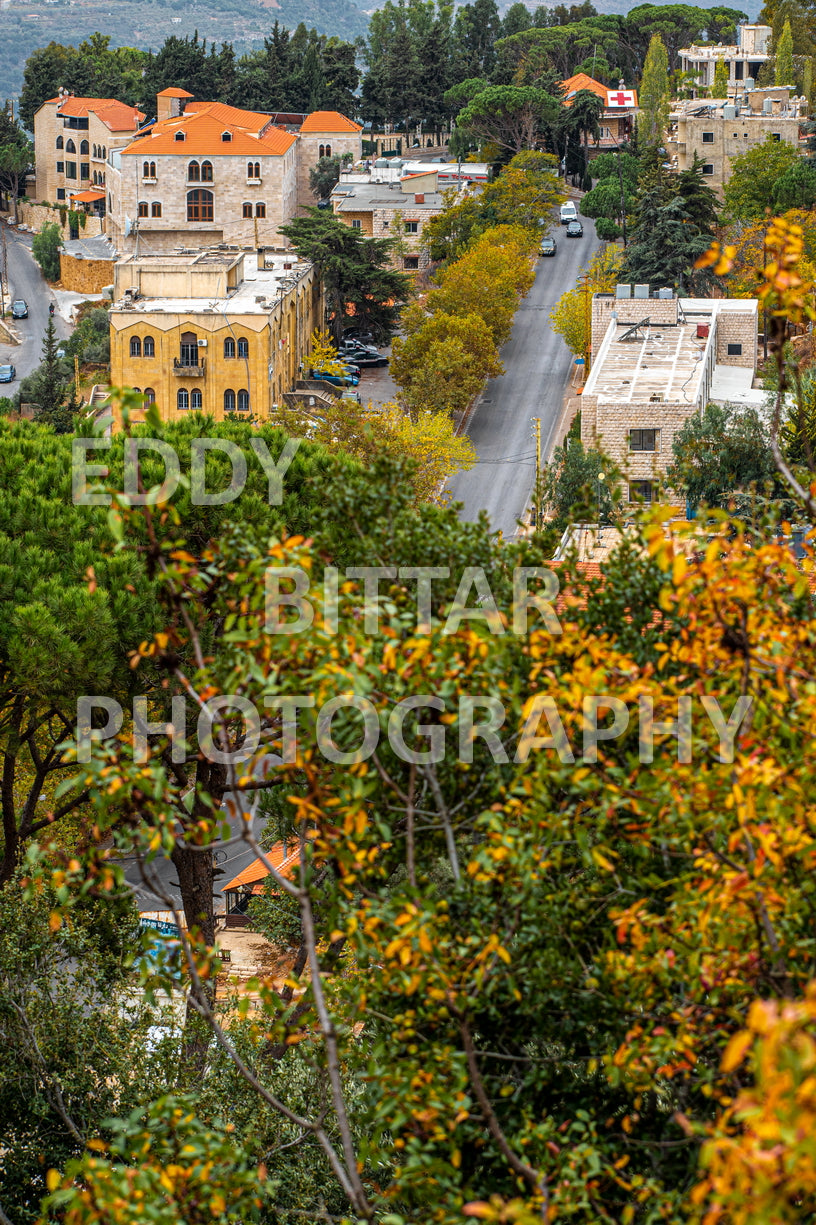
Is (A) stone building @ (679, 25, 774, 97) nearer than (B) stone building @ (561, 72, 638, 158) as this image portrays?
Yes

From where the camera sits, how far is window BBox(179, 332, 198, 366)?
57.2 metres

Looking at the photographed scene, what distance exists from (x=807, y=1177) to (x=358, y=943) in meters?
3.64

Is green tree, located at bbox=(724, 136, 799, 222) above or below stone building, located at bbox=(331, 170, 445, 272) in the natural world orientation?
above

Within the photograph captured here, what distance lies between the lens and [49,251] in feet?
286

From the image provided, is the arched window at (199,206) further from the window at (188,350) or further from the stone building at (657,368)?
the stone building at (657,368)

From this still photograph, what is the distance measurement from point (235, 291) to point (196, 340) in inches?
211

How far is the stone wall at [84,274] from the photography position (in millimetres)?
84125

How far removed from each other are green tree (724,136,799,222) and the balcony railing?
24.6 meters

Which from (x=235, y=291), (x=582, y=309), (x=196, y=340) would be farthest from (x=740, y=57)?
(x=196, y=340)

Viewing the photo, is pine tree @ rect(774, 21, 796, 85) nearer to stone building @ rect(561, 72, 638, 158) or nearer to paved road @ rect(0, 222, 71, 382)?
stone building @ rect(561, 72, 638, 158)

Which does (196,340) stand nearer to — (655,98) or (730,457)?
(730,457)

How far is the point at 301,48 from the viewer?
10619 centimetres

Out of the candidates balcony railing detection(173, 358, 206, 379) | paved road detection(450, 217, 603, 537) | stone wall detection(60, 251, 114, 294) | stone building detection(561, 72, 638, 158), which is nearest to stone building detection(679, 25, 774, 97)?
stone building detection(561, 72, 638, 158)

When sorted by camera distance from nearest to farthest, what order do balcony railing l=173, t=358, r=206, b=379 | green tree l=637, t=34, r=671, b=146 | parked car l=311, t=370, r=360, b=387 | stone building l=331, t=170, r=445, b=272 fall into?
balcony railing l=173, t=358, r=206, b=379
parked car l=311, t=370, r=360, b=387
stone building l=331, t=170, r=445, b=272
green tree l=637, t=34, r=671, b=146
